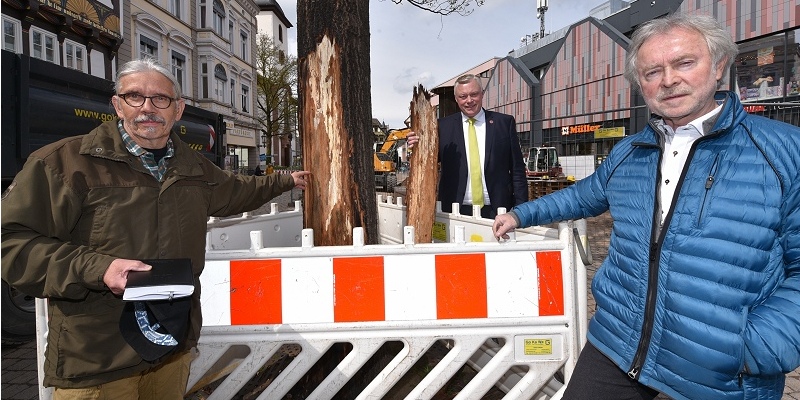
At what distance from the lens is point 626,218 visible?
1.76 m

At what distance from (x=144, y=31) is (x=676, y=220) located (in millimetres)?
26505

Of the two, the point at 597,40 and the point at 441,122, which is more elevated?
the point at 597,40

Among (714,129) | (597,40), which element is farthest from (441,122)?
(597,40)

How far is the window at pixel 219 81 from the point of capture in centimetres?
3145

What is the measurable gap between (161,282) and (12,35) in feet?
57.9

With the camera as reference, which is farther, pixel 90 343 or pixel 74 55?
pixel 74 55

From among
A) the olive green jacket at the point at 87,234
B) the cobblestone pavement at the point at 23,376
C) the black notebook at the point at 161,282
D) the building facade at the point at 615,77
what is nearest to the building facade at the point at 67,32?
the cobblestone pavement at the point at 23,376

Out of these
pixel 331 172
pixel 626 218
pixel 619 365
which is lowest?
pixel 619 365

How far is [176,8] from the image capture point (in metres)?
27.5

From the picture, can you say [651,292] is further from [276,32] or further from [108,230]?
[276,32]

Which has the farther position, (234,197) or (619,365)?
(234,197)

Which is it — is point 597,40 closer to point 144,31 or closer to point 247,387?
point 144,31

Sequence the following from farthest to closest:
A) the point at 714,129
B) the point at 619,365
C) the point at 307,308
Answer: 1. the point at 307,308
2. the point at 619,365
3. the point at 714,129

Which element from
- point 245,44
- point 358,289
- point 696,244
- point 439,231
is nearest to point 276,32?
point 245,44
